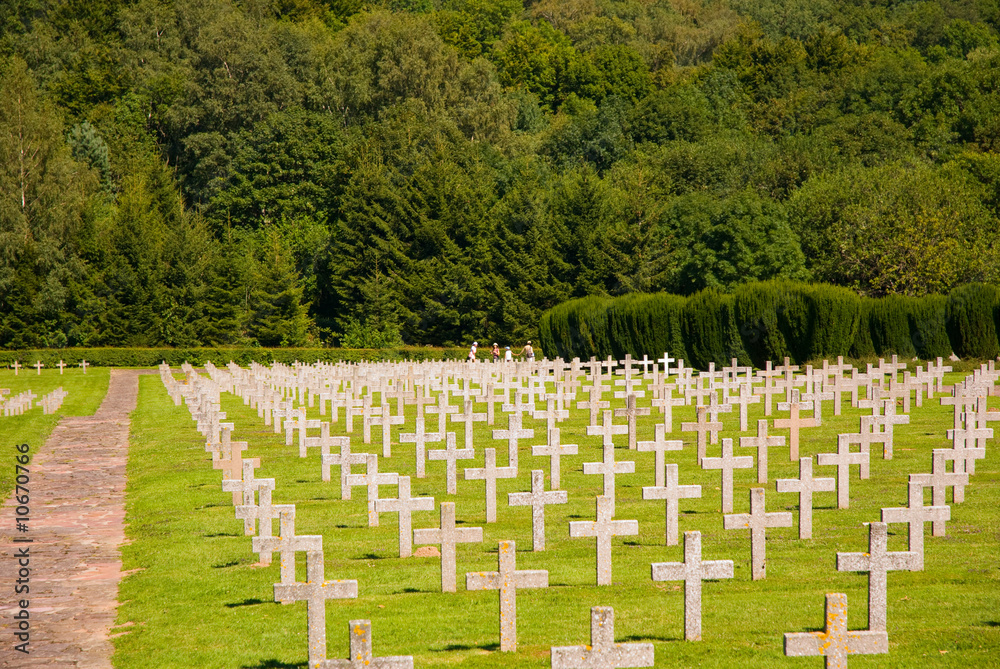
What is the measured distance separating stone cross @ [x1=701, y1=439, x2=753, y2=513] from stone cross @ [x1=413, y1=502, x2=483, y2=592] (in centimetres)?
400

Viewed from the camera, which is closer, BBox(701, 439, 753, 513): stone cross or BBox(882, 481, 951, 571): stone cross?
BBox(882, 481, 951, 571): stone cross

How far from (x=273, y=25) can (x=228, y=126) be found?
1271 centimetres

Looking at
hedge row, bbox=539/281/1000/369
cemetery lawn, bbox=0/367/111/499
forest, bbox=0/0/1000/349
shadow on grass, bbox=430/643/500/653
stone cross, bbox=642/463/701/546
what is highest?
forest, bbox=0/0/1000/349

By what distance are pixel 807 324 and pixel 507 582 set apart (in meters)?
33.5

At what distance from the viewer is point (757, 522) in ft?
32.5

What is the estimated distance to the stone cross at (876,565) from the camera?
736cm

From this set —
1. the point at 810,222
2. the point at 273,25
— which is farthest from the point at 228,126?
the point at 810,222

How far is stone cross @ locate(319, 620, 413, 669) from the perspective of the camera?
6.34m

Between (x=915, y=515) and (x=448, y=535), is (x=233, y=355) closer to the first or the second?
(x=448, y=535)

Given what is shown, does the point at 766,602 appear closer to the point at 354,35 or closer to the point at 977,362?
the point at 977,362

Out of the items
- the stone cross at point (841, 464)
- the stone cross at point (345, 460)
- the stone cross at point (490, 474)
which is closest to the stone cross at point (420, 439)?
the stone cross at point (345, 460)

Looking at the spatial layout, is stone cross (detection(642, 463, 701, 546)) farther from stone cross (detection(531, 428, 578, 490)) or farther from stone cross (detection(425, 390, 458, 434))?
stone cross (detection(425, 390, 458, 434))

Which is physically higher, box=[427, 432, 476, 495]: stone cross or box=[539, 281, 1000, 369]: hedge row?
box=[539, 281, 1000, 369]: hedge row

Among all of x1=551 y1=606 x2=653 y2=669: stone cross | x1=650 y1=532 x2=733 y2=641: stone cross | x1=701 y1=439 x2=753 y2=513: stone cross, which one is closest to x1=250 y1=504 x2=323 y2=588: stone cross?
x1=650 y1=532 x2=733 y2=641: stone cross
